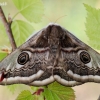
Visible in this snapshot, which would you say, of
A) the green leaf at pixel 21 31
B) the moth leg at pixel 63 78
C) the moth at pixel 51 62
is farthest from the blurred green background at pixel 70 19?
the moth leg at pixel 63 78

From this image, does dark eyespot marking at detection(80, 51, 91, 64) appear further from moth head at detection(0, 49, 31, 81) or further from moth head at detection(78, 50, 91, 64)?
moth head at detection(0, 49, 31, 81)

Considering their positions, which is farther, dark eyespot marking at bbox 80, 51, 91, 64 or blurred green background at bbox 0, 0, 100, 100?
blurred green background at bbox 0, 0, 100, 100

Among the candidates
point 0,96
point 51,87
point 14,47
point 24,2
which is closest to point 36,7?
point 24,2

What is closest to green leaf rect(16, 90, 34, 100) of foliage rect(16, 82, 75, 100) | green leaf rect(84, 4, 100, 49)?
foliage rect(16, 82, 75, 100)

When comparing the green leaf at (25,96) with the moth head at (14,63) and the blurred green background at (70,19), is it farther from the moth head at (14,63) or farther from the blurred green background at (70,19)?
the blurred green background at (70,19)

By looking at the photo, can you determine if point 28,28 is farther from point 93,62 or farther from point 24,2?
point 93,62
